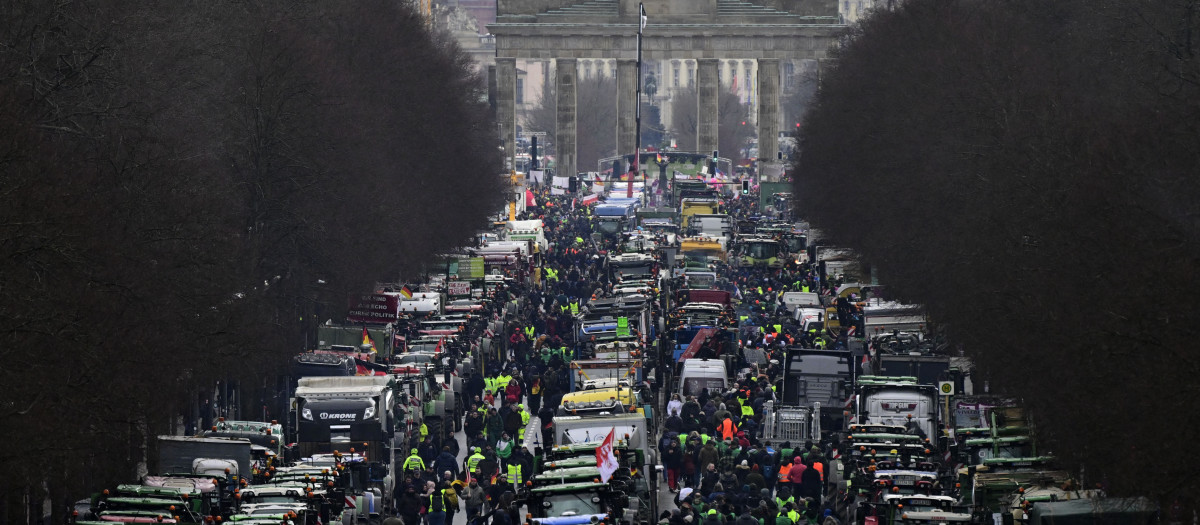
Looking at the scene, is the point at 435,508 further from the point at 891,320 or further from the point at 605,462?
the point at 891,320

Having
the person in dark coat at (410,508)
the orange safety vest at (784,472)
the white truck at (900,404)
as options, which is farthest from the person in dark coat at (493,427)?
the person in dark coat at (410,508)

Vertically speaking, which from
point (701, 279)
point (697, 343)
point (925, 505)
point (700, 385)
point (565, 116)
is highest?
point (565, 116)

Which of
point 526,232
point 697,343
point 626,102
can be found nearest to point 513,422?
point 697,343

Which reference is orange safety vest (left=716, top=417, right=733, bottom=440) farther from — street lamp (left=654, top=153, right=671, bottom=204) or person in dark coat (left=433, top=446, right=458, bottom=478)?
street lamp (left=654, top=153, right=671, bottom=204)

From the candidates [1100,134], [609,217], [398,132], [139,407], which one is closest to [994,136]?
[1100,134]

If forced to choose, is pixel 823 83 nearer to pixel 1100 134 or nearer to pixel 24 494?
pixel 1100 134

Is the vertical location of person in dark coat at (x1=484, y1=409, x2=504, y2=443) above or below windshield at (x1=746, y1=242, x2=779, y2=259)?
below

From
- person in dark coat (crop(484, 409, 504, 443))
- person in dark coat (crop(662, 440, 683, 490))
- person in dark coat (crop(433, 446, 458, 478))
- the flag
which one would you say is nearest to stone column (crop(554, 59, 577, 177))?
person in dark coat (crop(484, 409, 504, 443))
